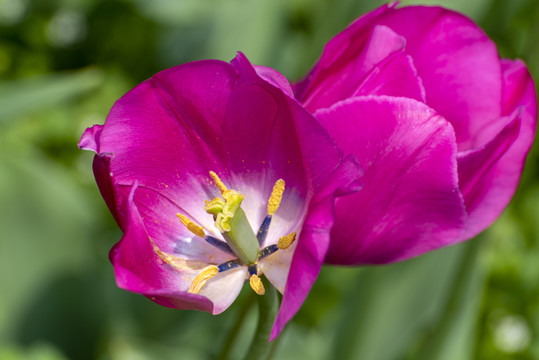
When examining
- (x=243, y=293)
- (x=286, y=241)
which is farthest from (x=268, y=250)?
(x=243, y=293)

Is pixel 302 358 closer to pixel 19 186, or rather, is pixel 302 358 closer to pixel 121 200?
pixel 19 186

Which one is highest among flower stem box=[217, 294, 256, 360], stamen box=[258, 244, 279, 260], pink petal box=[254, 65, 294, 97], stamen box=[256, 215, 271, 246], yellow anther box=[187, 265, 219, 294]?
pink petal box=[254, 65, 294, 97]

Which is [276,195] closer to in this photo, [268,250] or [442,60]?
[268,250]

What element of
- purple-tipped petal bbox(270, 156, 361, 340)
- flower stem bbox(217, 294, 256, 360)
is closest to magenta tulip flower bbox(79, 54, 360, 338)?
purple-tipped petal bbox(270, 156, 361, 340)

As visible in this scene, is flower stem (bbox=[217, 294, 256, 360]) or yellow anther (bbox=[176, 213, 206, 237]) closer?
yellow anther (bbox=[176, 213, 206, 237])

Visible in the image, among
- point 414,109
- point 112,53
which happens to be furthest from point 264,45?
point 414,109

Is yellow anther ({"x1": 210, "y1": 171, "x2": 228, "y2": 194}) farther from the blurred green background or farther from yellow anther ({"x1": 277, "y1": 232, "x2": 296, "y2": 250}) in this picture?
the blurred green background
